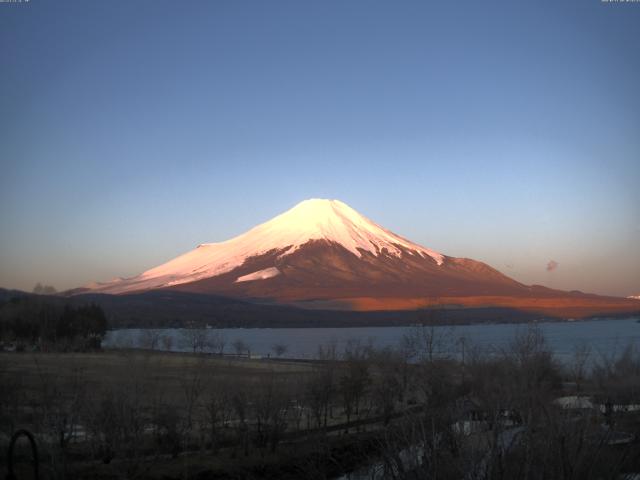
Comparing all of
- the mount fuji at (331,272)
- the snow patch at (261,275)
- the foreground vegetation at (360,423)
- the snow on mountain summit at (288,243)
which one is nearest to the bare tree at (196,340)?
the foreground vegetation at (360,423)

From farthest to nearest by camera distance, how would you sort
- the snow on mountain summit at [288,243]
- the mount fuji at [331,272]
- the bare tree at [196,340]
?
the snow on mountain summit at [288,243] < the mount fuji at [331,272] < the bare tree at [196,340]

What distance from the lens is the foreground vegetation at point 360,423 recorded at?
5.36m

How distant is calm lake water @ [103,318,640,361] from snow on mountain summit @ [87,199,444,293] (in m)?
35.7

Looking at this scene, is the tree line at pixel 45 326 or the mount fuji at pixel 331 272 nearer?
the tree line at pixel 45 326

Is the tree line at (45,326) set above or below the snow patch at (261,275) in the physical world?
below

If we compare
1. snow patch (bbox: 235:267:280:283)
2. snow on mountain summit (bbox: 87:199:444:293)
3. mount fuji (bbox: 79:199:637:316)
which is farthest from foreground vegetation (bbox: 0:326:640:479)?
snow on mountain summit (bbox: 87:199:444:293)

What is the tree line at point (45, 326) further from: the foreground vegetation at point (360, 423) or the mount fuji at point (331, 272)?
the mount fuji at point (331, 272)

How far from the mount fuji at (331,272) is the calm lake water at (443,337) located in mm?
10482

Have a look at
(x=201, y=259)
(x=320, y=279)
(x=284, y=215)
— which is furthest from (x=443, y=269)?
(x=201, y=259)

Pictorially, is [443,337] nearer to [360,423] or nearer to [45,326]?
[360,423]

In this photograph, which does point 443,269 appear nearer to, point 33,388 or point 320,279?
point 320,279

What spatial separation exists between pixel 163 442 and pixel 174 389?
9394 mm

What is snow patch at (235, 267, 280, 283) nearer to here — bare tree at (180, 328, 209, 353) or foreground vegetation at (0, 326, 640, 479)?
bare tree at (180, 328, 209, 353)

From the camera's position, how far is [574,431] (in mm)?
5582
